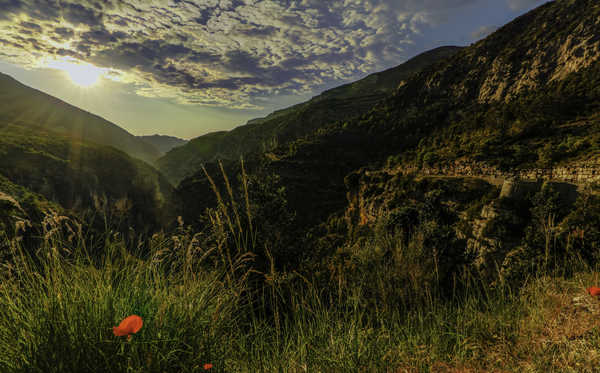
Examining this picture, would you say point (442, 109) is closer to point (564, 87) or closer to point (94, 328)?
point (564, 87)

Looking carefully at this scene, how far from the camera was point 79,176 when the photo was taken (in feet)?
172

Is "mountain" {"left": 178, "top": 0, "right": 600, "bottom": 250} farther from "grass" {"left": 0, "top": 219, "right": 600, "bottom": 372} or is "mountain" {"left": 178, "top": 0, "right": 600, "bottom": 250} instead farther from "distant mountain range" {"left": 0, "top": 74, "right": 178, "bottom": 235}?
"grass" {"left": 0, "top": 219, "right": 600, "bottom": 372}

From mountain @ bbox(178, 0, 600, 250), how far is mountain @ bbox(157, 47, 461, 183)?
21.3 meters

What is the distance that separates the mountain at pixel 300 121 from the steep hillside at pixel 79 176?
758 inches

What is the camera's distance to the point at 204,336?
1573 mm

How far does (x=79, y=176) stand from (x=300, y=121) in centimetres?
7326

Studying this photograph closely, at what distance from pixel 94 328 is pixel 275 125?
4657 inches

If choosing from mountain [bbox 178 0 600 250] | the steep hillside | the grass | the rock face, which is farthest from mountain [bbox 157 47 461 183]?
the grass

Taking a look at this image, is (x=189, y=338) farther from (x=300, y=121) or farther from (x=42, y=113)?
(x=42, y=113)

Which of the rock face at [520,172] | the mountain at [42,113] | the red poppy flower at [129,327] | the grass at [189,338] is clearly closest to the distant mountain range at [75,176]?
the grass at [189,338]

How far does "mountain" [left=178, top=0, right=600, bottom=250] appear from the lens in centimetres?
2100

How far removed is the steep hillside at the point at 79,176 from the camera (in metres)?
44.3

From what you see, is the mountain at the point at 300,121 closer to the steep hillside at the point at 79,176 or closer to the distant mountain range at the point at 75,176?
the distant mountain range at the point at 75,176

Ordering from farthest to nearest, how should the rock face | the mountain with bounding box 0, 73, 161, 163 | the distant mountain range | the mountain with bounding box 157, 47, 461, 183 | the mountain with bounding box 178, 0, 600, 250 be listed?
the mountain with bounding box 0, 73, 161, 163, the mountain with bounding box 157, 47, 461, 183, the distant mountain range, the mountain with bounding box 178, 0, 600, 250, the rock face
